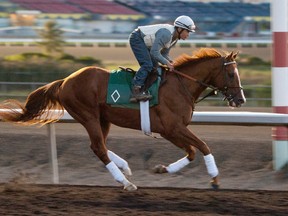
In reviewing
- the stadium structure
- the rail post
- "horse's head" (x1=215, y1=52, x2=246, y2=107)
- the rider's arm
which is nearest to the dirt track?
"horse's head" (x1=215, y1=52, x2=246, y2=107)

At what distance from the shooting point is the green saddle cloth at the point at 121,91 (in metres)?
7.95

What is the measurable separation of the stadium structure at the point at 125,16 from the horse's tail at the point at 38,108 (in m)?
22.7

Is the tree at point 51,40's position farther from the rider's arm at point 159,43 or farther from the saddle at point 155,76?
the rider's arm at point 159,43

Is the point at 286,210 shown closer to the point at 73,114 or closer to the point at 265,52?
the point at 73,114

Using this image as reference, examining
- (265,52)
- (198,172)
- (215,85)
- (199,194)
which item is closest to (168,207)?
(199,194)

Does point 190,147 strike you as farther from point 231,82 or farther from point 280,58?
point 280,58

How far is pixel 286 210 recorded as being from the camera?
6.59 meters

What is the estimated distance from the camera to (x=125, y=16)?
3306cm

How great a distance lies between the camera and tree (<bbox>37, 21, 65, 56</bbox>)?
985 inches

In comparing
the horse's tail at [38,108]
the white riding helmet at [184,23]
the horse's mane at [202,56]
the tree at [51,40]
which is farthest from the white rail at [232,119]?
the tree at [51,40]

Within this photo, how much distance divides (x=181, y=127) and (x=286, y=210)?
159 centimetres

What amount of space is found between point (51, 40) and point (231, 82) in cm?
1792

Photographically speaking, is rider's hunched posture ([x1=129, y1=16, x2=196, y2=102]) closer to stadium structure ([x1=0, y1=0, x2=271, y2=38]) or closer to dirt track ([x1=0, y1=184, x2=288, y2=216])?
dirt track ([x1=0, y1=184, x2=288, y2=216])

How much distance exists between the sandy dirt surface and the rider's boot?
0.90m
